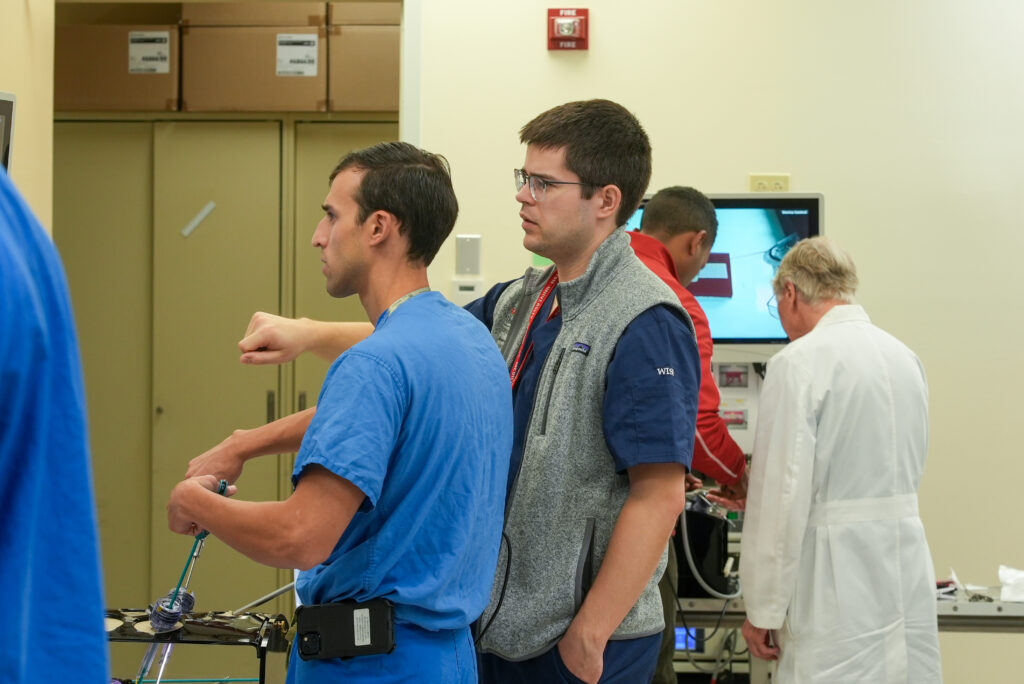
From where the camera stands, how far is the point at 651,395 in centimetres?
155

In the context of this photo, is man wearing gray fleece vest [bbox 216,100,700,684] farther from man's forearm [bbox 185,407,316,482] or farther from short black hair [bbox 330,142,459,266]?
short black hair [bbox 330,142,459,266]

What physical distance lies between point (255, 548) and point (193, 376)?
352cm

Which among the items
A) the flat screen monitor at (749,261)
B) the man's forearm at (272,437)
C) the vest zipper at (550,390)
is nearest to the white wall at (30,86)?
the man's forearm at (272,437)

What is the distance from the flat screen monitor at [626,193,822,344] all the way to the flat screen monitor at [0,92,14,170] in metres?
1.99

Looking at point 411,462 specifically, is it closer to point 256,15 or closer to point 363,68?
point 363,68

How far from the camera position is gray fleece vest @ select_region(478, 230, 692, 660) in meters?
1.59

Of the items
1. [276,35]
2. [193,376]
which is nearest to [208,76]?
[276,35]

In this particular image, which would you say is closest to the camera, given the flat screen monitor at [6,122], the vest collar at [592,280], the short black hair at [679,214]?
the vest collar at [592,280]

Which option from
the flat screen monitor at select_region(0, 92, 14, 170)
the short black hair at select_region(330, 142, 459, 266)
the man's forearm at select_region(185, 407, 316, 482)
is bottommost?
the man's forearm at select_region(185, 407, 316, 482)

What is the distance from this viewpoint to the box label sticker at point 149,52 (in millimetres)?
4266

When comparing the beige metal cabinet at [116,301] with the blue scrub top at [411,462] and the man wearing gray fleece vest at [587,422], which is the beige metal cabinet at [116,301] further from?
the blue scrub top at [411,462]

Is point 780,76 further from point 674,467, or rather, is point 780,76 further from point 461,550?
point 461,550

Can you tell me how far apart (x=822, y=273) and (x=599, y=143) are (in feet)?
3.93

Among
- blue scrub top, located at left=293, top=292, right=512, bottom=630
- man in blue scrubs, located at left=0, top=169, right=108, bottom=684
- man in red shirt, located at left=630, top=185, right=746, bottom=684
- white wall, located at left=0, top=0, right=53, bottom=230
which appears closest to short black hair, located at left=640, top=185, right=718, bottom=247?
man in red shirt, located at left=630, top=185, right=746, bottom=684
